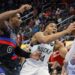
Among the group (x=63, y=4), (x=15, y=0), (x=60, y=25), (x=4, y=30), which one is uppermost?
(x=15, y=0)

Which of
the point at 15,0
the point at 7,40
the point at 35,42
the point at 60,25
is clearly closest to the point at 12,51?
the point at 7,40

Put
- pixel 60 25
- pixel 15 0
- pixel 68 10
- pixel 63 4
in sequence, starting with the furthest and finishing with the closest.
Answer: pixel 15 0, pixel 63 4, pixel 68 10, pixel 60 25

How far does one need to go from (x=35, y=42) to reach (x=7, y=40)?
5.15ft

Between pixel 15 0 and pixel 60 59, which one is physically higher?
pixel 15 0

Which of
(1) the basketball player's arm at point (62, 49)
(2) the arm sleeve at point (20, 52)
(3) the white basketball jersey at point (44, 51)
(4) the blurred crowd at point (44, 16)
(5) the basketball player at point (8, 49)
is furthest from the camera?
(4) the blurred crowd at point (44, 16)

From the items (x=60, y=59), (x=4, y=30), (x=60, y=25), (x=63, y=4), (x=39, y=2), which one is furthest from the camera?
(x=39, y=2)

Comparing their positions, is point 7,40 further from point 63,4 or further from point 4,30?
point 63,4

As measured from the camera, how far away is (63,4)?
23.0 meters

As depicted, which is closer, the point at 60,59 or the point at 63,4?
the point at 60,59

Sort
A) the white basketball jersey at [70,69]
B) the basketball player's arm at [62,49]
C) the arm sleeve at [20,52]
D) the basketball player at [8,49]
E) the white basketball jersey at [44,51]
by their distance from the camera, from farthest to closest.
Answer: the basketball player's arm at [62,49] < the white basketball jersey at [44,51] < the white basketball jersey at [70,69] < the arm sleeve at [20,52] < the basketball player at [8,49]

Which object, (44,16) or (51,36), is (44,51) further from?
(44,16)

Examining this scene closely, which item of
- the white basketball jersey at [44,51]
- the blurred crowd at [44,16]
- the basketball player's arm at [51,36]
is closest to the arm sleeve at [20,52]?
the basketball player's arm at [51,36]

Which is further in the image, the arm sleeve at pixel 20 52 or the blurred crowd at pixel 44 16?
the blurred crowd at pixel 44 16

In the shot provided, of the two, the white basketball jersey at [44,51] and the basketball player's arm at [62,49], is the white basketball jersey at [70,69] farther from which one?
the basketball player's arm at [62,49]
